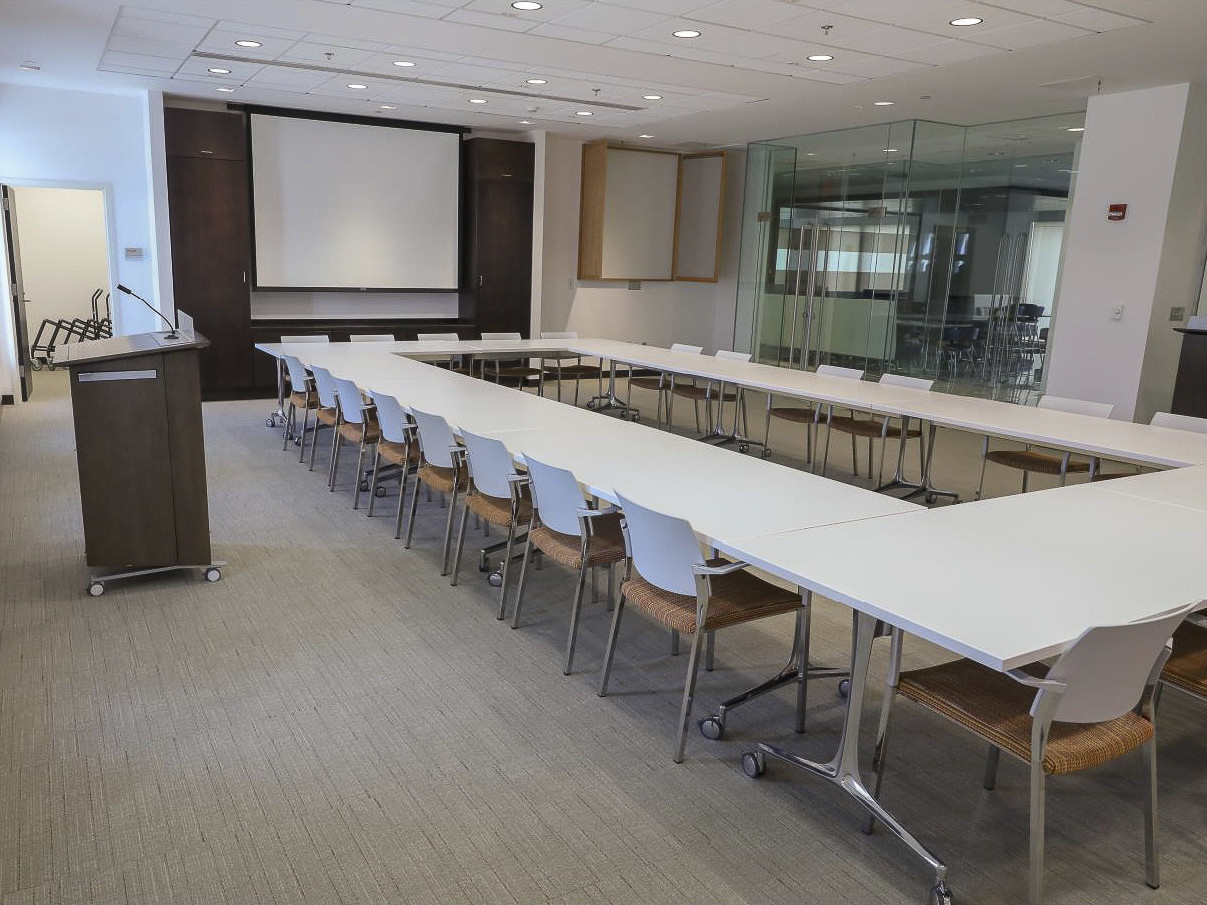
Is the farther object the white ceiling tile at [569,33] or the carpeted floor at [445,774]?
the white ceiling tile at [569,33]

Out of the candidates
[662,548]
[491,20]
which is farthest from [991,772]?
[491,20]

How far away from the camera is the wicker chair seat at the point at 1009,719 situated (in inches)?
88.2

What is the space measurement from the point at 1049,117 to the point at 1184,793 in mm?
7886

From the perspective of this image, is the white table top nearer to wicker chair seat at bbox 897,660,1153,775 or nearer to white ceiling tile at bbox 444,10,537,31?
wicker chair seat at bbox 897,660,1153,775

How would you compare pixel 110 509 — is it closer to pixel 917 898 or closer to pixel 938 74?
pixel 917 898

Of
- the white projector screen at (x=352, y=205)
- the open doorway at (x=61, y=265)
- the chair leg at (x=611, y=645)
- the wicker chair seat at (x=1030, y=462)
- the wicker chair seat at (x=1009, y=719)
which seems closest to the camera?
the wicker chair seat at (x=1009, y=719)

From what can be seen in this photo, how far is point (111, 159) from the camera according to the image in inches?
377

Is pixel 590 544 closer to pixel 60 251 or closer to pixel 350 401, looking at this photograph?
pixel 350 401

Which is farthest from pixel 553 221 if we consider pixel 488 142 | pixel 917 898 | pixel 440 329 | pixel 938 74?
pixel 917 898

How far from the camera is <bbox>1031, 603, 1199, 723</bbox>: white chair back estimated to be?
82.4 inches

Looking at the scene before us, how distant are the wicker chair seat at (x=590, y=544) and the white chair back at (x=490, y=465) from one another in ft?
0.87

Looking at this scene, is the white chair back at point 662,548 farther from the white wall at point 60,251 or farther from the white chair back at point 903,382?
the white wall at point 60,251

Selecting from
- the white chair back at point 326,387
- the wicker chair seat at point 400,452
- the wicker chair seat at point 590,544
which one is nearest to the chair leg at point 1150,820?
the wicker chair seat at point 590,544

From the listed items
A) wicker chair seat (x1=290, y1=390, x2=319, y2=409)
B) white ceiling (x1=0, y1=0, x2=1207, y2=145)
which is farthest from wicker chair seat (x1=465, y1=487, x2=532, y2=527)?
white ceiling (x1=0, y1=0, x2=1207, y2=145)
